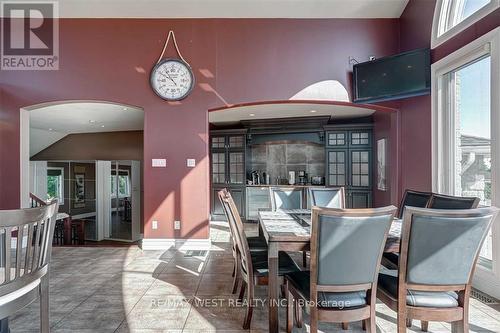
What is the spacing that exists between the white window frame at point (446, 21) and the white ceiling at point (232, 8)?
736 mm

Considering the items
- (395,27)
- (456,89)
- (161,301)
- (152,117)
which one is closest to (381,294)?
(161,301)

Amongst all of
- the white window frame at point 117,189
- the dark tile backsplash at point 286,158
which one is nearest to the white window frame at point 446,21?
the dark tile backsplash at point 286,158

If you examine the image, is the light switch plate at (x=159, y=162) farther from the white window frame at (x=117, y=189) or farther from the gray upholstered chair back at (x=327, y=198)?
the white window frame at (x=117, y=189)

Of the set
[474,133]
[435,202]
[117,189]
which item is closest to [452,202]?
[435,202]

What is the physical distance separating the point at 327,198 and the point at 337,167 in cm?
276

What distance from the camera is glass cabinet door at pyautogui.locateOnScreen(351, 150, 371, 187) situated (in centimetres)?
569

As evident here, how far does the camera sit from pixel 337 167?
5.90 metres

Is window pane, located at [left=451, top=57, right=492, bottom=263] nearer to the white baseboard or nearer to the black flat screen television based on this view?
the black flat screen television

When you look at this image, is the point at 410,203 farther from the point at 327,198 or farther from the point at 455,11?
the point at 455,11

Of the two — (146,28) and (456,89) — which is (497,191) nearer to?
(456,89)

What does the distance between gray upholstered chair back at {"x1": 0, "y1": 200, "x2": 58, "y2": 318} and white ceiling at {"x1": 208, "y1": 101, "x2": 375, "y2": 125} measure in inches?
150

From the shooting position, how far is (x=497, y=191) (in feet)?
8.07

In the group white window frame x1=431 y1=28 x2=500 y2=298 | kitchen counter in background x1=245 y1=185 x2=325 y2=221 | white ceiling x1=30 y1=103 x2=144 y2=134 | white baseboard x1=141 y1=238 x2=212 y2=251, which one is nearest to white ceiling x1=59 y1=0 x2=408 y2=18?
white window frame x1=431 y1=28 x2=500 y2=298

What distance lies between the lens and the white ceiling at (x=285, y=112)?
5.12 m
